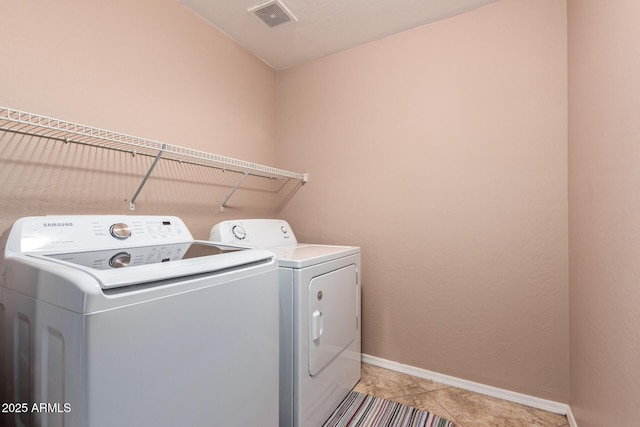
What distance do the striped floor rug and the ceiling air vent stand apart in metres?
2.54

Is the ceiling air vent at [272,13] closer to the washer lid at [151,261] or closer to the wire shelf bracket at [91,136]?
the wire shelf bracket at [91,136]

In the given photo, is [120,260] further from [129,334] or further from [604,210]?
[604,210]

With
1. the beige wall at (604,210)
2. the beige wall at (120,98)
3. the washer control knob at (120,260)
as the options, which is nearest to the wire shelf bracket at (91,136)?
the beige wall at (120,98)

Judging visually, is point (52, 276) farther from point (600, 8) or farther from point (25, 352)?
point (600, 8)

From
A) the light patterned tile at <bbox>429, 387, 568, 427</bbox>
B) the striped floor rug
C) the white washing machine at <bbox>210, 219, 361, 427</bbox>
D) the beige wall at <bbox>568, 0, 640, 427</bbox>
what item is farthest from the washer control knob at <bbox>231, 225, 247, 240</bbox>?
the beige wall at <bbox>568, 0, 640, 427</bbox>

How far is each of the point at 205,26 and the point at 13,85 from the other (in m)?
1.21

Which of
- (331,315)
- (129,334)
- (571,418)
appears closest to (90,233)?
(129,334)

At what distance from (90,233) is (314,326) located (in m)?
1.10

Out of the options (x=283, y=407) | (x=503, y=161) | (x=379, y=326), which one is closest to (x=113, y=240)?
(x=283, y=407)

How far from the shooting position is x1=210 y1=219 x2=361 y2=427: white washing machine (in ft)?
4.58

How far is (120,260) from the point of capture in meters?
1.06

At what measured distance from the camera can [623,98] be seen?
96cm

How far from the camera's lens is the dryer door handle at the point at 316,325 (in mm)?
1474

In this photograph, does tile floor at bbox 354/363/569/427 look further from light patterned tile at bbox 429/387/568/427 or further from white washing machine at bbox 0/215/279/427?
white washing machine at bbox 0/215/279/427
